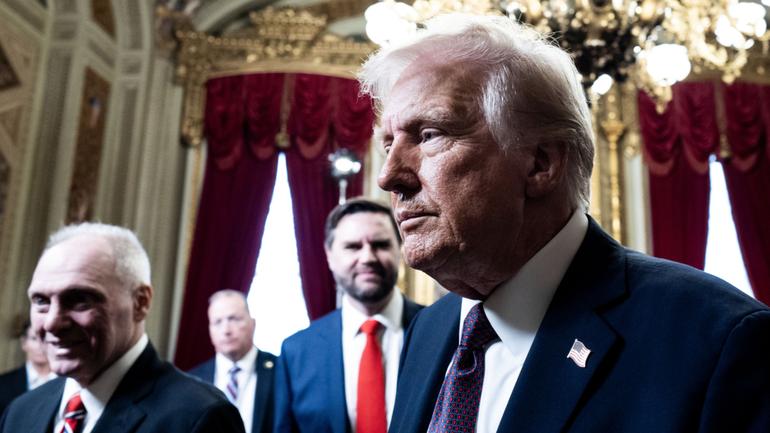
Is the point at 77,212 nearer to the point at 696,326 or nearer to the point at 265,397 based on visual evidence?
the point at 265,397

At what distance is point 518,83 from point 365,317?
5.35ft

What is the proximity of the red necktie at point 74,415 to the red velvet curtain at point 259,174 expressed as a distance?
4797mm

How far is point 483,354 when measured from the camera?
4.15 ft

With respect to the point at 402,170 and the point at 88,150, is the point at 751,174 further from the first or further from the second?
the point at 402,170

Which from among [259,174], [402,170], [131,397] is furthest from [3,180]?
[402,170]

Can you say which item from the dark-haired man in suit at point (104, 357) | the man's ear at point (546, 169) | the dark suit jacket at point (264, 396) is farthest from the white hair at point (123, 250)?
the dark suit jacket at point (264, 396)

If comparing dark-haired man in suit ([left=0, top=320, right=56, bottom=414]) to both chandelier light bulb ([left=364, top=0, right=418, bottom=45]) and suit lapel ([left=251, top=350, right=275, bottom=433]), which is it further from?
chandelier light bulb ([left=364, top=0, right=418, bottom=45])

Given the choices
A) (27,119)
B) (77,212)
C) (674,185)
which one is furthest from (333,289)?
(674,185)

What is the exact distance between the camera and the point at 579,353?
1.11 m

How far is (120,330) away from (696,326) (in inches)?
64.5

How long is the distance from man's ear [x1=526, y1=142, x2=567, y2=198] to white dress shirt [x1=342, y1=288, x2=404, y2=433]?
1.44 metres

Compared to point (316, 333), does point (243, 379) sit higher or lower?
lower

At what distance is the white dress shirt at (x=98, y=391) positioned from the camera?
201 cm

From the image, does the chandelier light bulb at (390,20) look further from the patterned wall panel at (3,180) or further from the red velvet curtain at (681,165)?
A: the red velvet curtain at (681,165)
